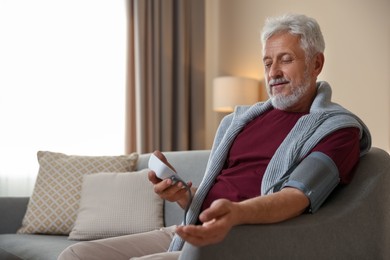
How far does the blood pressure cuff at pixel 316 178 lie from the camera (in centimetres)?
149

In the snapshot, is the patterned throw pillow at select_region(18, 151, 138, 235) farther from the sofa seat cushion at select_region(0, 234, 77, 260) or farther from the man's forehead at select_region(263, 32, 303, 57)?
the man's forehead at select_region(263, 32, 303, 57)

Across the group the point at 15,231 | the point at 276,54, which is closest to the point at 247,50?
the point at 15,231

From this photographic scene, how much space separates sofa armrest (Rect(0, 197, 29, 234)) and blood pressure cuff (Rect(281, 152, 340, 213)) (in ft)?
5.81

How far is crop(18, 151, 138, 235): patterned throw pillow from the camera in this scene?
2779mm

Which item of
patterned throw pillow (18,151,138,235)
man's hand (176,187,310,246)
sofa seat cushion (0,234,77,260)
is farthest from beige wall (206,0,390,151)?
man's hand (176,187,310,246)

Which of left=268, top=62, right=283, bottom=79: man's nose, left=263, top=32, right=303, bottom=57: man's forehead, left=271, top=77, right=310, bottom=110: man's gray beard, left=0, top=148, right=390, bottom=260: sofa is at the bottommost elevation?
left=0, top=148, right=390, bottom=260: sofa

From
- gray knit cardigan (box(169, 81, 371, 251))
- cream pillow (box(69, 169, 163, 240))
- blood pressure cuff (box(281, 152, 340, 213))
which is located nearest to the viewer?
blood pressure cuff (box(281, 152, 340, 213))

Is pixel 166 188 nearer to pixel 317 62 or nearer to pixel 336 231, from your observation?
pixel 336 231

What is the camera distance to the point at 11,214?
2881mm

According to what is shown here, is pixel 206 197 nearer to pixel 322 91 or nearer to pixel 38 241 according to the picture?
pixel 322 91

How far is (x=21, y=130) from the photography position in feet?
12.3

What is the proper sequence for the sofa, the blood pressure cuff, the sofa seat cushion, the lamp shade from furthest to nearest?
1. the lamp shade
2. the sofa seat cushion
3. the blood pressure cuff
4. the sofa

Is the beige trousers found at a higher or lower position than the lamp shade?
lower

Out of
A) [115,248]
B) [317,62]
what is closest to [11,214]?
[115,248]
